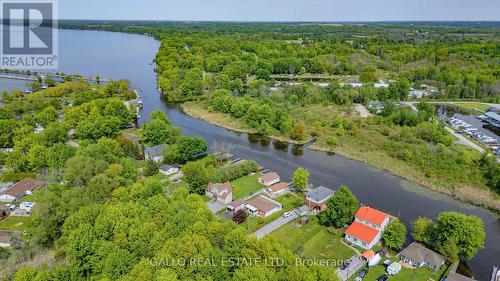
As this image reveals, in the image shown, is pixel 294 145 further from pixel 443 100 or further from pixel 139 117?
pixel 443 100

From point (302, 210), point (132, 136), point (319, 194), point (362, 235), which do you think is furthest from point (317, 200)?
point (132, 136)

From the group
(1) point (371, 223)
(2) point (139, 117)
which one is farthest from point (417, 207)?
(2) point (139, 117)

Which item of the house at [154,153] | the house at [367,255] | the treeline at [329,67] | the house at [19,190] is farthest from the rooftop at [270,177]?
the treeline at [329,67]

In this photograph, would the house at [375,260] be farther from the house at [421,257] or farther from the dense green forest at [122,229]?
the dense green forest at [122,229]

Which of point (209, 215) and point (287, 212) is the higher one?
point (209, 215)

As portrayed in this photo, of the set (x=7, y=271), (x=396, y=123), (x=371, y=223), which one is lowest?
(x=7, y=271)

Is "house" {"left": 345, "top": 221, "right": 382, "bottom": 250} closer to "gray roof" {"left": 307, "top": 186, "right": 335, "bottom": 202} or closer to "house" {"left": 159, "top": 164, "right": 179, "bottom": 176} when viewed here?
"gray roof" {"left": 307, "top": 186, "right": 335, "bottom": 202}
